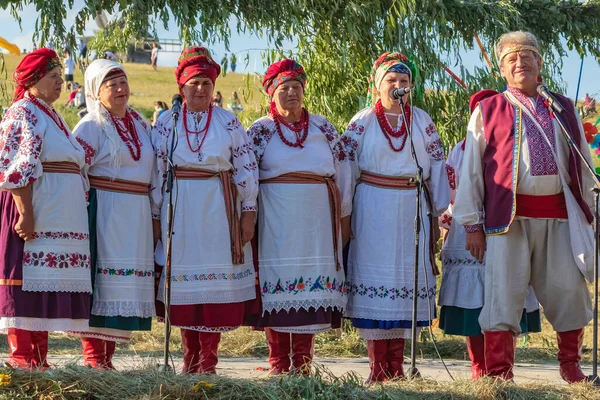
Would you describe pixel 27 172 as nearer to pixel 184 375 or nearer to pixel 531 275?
pixel 184 375

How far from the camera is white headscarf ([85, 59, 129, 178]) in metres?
6.71

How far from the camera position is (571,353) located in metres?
6.37

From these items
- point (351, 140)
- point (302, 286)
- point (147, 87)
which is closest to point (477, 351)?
point (302, 286)

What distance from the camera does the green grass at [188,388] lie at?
5.19 m

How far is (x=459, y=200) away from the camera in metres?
6.38

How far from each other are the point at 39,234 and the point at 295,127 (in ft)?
6.21

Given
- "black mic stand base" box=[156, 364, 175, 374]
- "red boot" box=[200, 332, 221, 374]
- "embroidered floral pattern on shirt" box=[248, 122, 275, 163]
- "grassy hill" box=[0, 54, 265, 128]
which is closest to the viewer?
"black mic stand base" box=[156, 364, 175, 374]

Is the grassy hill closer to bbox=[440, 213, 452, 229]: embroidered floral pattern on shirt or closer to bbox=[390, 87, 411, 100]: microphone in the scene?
bbox=[440, 213, 452, 229]: embroidered floral pattern on shirt

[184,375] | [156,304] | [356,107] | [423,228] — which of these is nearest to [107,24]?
[356,107]

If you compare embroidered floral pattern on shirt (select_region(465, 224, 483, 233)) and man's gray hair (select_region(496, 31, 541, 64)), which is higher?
man's gray hair (select_region(496, 31, 541, 64))

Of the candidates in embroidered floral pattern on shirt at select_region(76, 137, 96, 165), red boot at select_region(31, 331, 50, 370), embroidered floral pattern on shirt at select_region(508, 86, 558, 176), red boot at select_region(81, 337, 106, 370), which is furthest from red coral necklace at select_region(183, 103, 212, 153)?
embroidered floral pattern on shirt at select_region(508, 86, 558, 176)

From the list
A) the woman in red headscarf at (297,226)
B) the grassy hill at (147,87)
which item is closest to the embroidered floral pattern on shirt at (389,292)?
the woman in red headscarf at (297,226)

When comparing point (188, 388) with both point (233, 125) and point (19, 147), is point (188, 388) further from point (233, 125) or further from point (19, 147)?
point (233, 125)

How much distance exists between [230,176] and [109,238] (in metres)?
0.92
